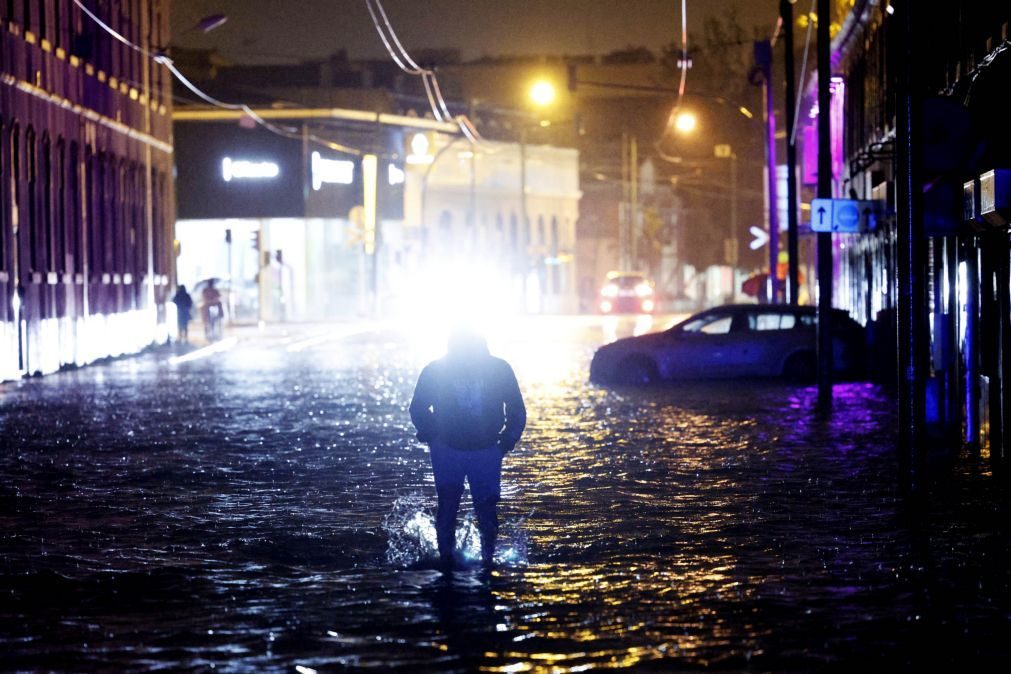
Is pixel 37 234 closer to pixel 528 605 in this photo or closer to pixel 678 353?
pixel 678 353

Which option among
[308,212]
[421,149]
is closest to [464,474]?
[308,212]

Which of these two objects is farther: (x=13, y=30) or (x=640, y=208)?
(x=640, y=208)

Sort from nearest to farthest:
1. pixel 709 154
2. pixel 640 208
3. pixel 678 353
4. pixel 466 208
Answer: pixel 678 353
pixel 466 208
pixel 640 208
pixel 709 154

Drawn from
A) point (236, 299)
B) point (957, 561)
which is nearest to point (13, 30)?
point (957, 561)

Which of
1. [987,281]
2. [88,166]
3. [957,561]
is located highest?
[88,166]

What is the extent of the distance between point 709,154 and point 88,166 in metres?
92.2

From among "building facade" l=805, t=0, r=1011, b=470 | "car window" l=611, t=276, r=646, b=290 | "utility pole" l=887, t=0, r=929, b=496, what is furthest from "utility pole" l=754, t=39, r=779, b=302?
"car window" l=611, t=276, r=646, b=290

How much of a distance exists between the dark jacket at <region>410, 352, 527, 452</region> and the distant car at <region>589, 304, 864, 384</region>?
2038cm

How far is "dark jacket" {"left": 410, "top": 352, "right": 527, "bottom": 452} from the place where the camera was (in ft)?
36.7

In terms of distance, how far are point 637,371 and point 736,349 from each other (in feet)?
5.60

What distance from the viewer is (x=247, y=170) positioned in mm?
88125

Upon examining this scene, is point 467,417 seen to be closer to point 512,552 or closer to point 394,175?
point 512,552

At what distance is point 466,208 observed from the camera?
104938mm

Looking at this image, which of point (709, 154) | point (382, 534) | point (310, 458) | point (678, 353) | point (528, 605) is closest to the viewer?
point (528, 605)
